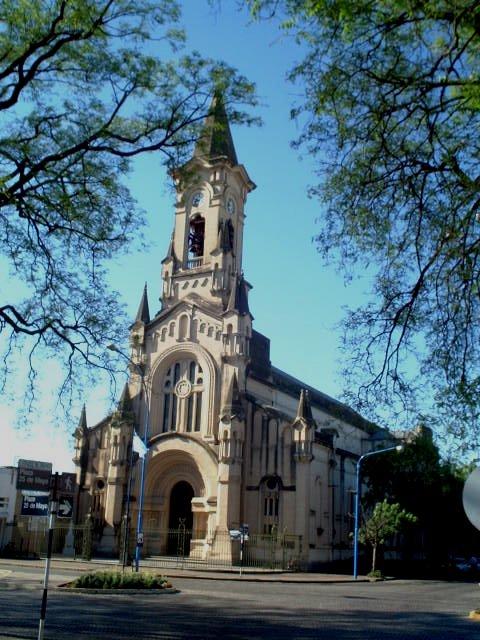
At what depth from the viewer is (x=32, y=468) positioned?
44281 mm

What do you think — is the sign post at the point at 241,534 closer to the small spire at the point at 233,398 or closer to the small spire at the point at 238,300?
the small spire at the point at 233,398

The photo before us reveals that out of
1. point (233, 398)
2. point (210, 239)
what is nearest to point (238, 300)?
point (210, 239)

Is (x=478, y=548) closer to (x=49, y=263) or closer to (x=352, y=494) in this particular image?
(x=352, y=494)

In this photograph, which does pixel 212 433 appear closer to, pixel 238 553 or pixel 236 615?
pixel 238 553

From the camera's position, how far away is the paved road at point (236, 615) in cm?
1338

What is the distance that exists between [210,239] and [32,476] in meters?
20.1

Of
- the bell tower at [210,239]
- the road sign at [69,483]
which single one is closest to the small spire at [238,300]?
the bell tower at [210,239]

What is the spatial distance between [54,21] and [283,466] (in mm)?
32608

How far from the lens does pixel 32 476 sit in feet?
143

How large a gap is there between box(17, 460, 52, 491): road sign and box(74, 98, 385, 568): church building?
2.56 metres

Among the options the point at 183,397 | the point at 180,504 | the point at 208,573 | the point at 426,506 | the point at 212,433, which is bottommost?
the point at 208,573

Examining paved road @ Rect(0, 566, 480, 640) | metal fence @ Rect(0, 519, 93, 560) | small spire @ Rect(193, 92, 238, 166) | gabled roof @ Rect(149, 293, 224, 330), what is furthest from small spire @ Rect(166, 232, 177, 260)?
small spire @ Rect(193, 92, 238, 166)

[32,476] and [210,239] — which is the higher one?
[210,239]

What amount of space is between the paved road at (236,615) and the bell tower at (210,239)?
25.4 m
